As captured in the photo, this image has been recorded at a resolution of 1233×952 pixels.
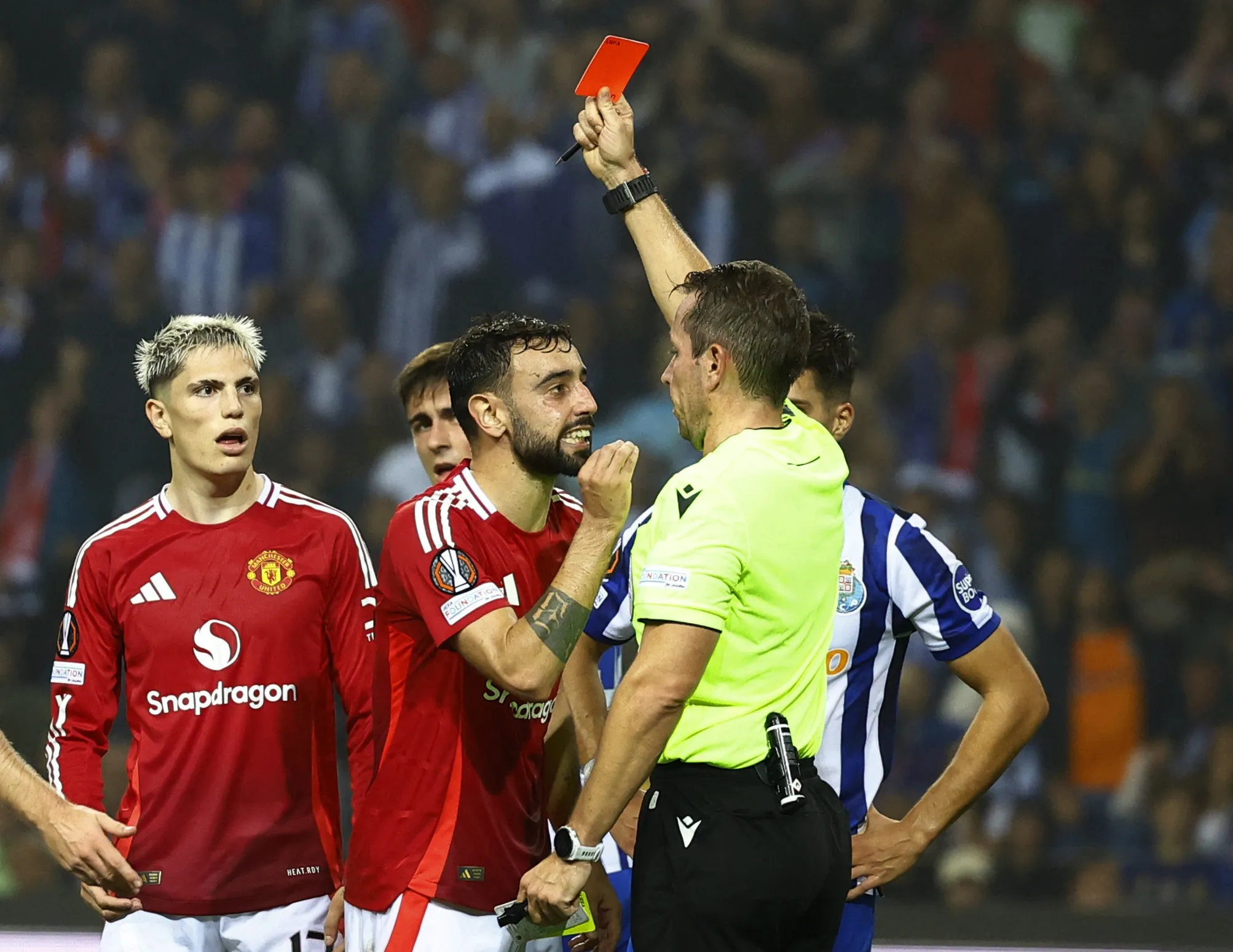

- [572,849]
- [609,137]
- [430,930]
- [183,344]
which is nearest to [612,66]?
[609,137]

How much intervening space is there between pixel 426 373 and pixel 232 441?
31.7 inches

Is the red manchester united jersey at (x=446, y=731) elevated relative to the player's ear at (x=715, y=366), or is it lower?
lower

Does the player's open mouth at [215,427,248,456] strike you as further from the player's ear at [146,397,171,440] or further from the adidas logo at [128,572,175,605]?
the adidas logo at [128,572,175,605]

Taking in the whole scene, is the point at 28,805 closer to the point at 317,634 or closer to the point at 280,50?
the point at 317,634

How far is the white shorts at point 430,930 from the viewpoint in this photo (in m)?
2.79

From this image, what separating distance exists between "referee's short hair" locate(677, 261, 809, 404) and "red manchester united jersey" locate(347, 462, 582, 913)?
588 mm

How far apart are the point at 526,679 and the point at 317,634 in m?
0.75

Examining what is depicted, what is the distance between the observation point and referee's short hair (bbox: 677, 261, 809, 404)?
2.62 metres

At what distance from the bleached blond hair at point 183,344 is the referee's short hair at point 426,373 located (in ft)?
1.98

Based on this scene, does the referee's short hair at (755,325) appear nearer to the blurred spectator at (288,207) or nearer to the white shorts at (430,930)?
the white shorts at (430,930)

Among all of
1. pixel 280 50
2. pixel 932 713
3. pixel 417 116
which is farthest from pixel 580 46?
pixel 932 713

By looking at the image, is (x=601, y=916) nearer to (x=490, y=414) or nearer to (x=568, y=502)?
(x=568, y=502)

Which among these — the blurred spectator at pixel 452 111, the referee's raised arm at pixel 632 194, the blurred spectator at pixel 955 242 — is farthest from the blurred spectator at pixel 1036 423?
the referee's raised arm at pixel 632 194

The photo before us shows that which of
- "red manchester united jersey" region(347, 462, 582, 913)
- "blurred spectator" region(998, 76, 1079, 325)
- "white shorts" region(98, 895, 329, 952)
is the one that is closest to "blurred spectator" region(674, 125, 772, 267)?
"blurred spectator" region(998, 76, 1079, 325)
